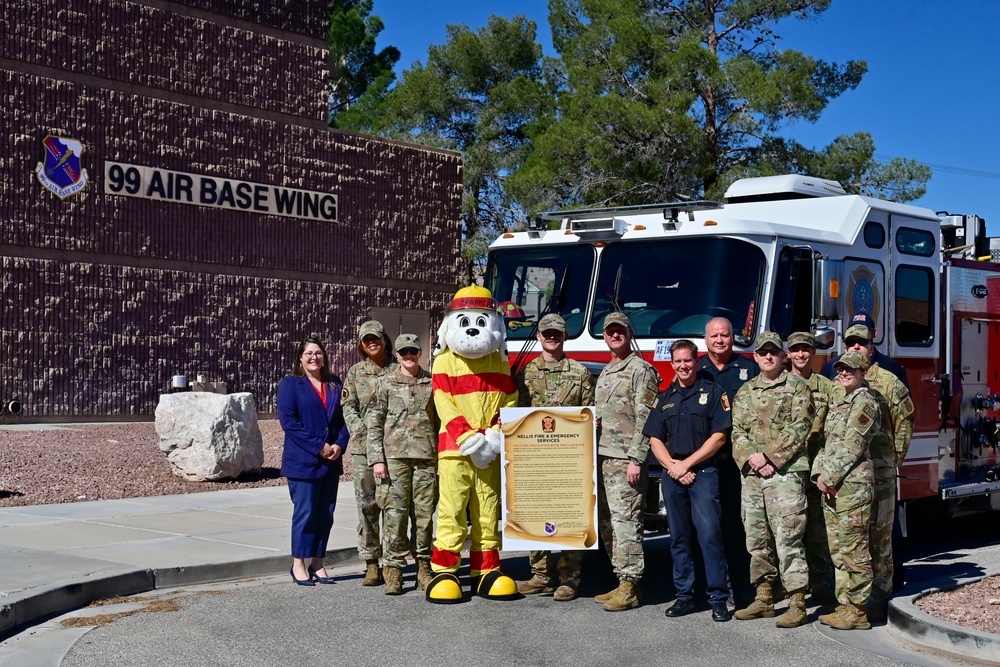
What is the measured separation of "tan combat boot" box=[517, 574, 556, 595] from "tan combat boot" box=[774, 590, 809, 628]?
1735 mm

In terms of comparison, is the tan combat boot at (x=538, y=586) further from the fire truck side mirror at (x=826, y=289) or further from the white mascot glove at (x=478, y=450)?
the fire truck side mirror at (x=826, y=289)

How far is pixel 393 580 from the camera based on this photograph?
29.5 feet

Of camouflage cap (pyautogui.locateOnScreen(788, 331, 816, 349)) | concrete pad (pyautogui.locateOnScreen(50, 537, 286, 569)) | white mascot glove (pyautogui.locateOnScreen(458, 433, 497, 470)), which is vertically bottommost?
concrete pad (pyautogui.locateOnScreen(50, 537, 286, 569))

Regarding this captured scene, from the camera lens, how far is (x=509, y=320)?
34.1ft

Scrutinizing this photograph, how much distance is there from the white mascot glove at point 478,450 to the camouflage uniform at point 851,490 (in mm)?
2208

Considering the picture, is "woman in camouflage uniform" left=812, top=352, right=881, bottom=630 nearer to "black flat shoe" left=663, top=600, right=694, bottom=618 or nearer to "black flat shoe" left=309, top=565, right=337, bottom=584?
"black flat shoe" left=663, top=600, right=694, bottom=618

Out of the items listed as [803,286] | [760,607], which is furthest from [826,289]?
[760,607]

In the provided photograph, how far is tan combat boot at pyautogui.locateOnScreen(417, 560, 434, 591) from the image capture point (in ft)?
29.8

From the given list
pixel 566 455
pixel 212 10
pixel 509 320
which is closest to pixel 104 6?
pixel 212 10

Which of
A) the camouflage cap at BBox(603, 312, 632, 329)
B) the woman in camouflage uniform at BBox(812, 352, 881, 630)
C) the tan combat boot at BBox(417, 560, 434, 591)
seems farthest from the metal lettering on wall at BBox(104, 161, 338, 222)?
the woman in camouflage uniform at BBox(812, 352, 881, 630)

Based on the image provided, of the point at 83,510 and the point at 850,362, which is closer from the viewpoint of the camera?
the point at 850,362

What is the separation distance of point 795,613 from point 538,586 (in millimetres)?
1922

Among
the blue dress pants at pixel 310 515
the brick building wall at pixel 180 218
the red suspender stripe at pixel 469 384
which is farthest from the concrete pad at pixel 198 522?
the brick building wall at pixel 180 218

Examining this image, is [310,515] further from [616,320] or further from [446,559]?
[616,320]
